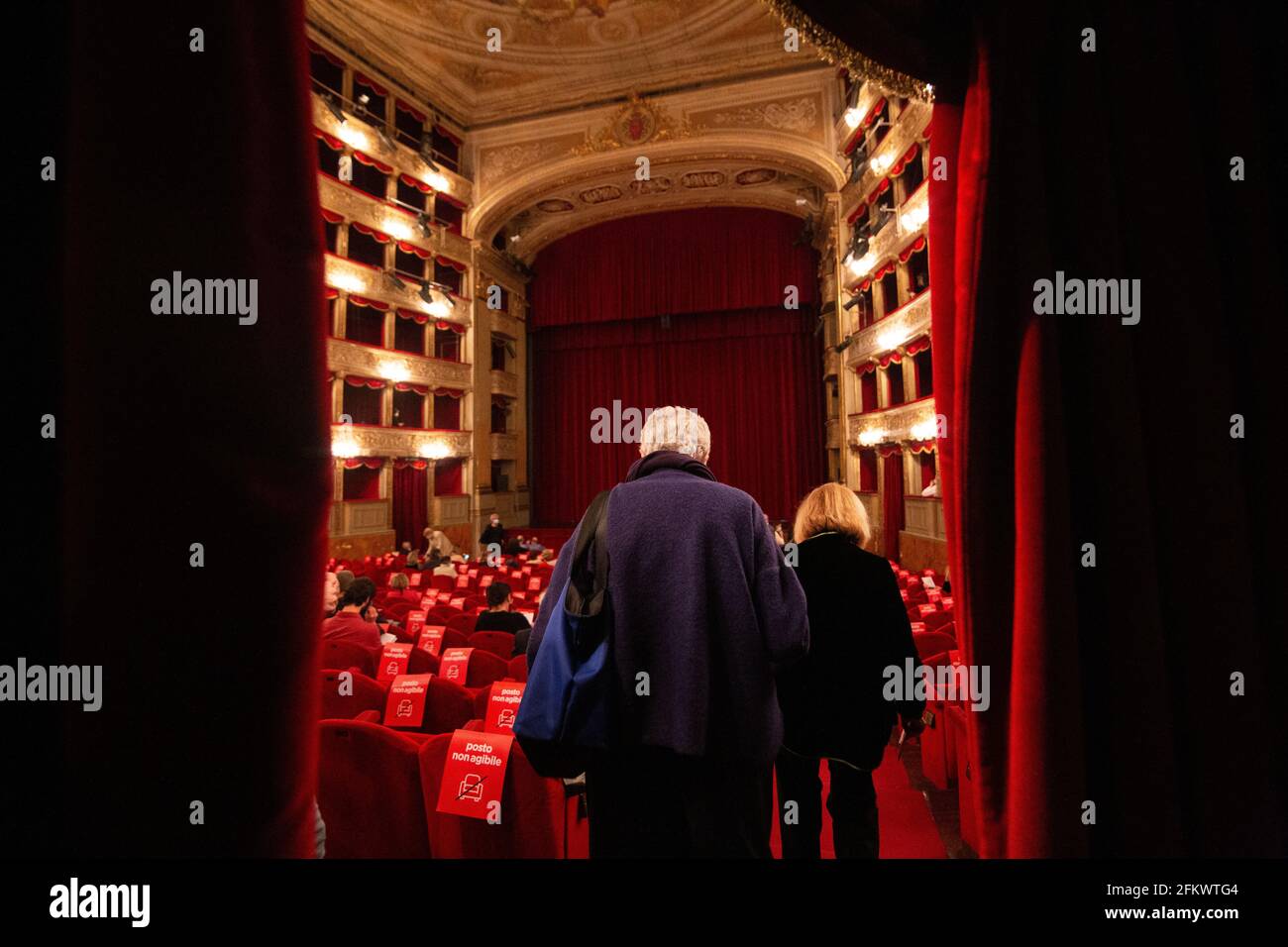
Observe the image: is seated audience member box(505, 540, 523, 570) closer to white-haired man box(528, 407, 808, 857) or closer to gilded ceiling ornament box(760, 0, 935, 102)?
white-haired man box(528, 407, 808, 857)

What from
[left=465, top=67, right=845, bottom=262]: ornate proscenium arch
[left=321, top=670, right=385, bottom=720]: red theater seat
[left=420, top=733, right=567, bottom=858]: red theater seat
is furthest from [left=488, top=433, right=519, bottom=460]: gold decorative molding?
[left=420, top=733, right=567, bottom=858]: red theater seat

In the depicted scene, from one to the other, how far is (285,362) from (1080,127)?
1703mm

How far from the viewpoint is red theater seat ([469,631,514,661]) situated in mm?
3713

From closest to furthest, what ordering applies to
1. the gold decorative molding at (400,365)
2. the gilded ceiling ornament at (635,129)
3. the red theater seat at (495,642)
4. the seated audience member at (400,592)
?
the red theater seat at (495,642)
the seated audience member at (400,592)
the gold decorative molding at (400,365)
the gilded ceiling ornament at (635,129)

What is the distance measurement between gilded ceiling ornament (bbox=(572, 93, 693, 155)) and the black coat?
1403cm

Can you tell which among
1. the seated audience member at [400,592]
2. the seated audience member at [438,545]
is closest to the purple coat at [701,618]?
the seated audience member at [400,592]

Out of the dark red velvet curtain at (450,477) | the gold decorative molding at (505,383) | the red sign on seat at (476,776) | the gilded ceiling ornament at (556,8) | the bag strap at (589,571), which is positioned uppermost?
the gilded ceiling ornament at (556,8)

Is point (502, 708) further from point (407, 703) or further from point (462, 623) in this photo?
point (462, 623)

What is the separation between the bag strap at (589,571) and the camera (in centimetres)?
130

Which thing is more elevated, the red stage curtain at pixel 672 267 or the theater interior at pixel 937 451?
the red stage curtain at pixel 672 267

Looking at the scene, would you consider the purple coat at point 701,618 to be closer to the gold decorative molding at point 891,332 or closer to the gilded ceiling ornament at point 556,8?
the gold decorative molding at point 891,332

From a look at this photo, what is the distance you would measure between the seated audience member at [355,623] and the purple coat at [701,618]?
8.61 ft

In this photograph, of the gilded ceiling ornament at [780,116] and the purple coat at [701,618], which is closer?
the purple coat at [701,618]
